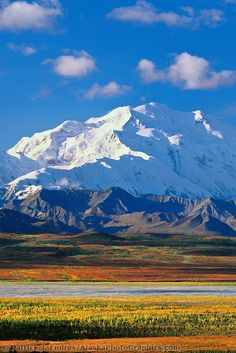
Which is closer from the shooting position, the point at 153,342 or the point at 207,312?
the point at 153,342

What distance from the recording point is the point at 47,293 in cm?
10325

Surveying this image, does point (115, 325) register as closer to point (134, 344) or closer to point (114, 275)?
point (134, 344)

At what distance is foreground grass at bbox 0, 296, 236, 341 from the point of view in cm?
5800

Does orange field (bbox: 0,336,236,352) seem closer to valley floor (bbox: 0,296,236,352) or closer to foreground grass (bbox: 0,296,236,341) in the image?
valley floor (bbox: 0,296,236,352)

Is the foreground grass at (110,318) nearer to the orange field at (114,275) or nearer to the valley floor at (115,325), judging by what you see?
the valley floor at (115,325)

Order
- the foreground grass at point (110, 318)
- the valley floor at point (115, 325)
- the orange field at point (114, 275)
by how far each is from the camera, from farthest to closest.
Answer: the orange field at point (114, 275) → the foreground grass at point (110, 318) → the valley floor at point (115, 325)

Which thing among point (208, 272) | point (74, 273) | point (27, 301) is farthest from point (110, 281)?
point (27, 301)

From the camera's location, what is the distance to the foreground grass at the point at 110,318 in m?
58.0

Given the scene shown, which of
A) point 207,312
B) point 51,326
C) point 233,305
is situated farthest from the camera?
point 233,305

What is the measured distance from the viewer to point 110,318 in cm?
6669

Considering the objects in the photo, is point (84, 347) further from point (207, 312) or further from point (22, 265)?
point (22, 265)

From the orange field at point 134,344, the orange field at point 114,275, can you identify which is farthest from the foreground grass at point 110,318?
the orange field at point 114,275

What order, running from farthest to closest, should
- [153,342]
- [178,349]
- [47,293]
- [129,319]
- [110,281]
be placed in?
1. [110,281]
2. [47,293]
3. [129,319]
4. [153,342]
5. [178,349]

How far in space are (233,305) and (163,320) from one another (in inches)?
807
